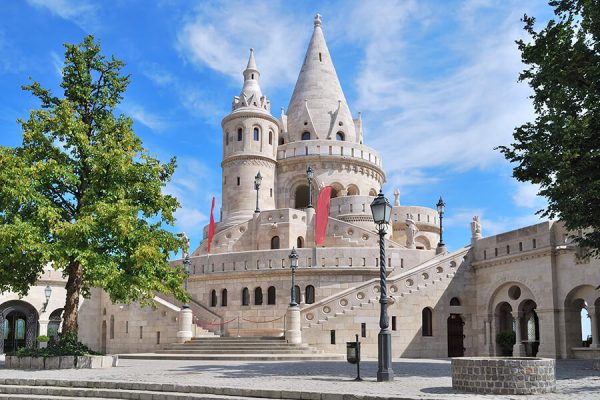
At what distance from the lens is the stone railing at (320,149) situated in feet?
163

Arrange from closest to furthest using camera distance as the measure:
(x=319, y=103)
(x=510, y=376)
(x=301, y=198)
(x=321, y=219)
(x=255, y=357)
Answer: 1. (x=510, y=376)
2. (x=255, y=357)
3. (x=321, y=219)
4. (x=301, y=198)
5. (x=319, y=103)

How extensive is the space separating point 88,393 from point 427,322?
18.6 m

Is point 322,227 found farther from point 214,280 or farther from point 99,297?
point 99,297

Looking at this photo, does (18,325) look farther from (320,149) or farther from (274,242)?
(320,149)

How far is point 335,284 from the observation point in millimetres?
33562

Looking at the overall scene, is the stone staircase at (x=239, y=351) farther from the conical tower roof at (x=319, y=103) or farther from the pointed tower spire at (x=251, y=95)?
the conical tower roof at (x=319, y=103)

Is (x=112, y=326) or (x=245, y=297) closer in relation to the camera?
(x=112, y=326)

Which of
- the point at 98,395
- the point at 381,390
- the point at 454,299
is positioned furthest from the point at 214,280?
the point at 381,390

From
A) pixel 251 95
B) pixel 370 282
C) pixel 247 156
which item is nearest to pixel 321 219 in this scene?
pixel 370 282

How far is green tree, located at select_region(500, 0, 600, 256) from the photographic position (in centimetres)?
1691

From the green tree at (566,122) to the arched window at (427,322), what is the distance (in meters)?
12.4

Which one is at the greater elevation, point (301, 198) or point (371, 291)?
point (301, 198)

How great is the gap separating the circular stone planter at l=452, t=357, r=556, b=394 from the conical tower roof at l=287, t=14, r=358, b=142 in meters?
39.8

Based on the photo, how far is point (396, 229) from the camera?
163ft
